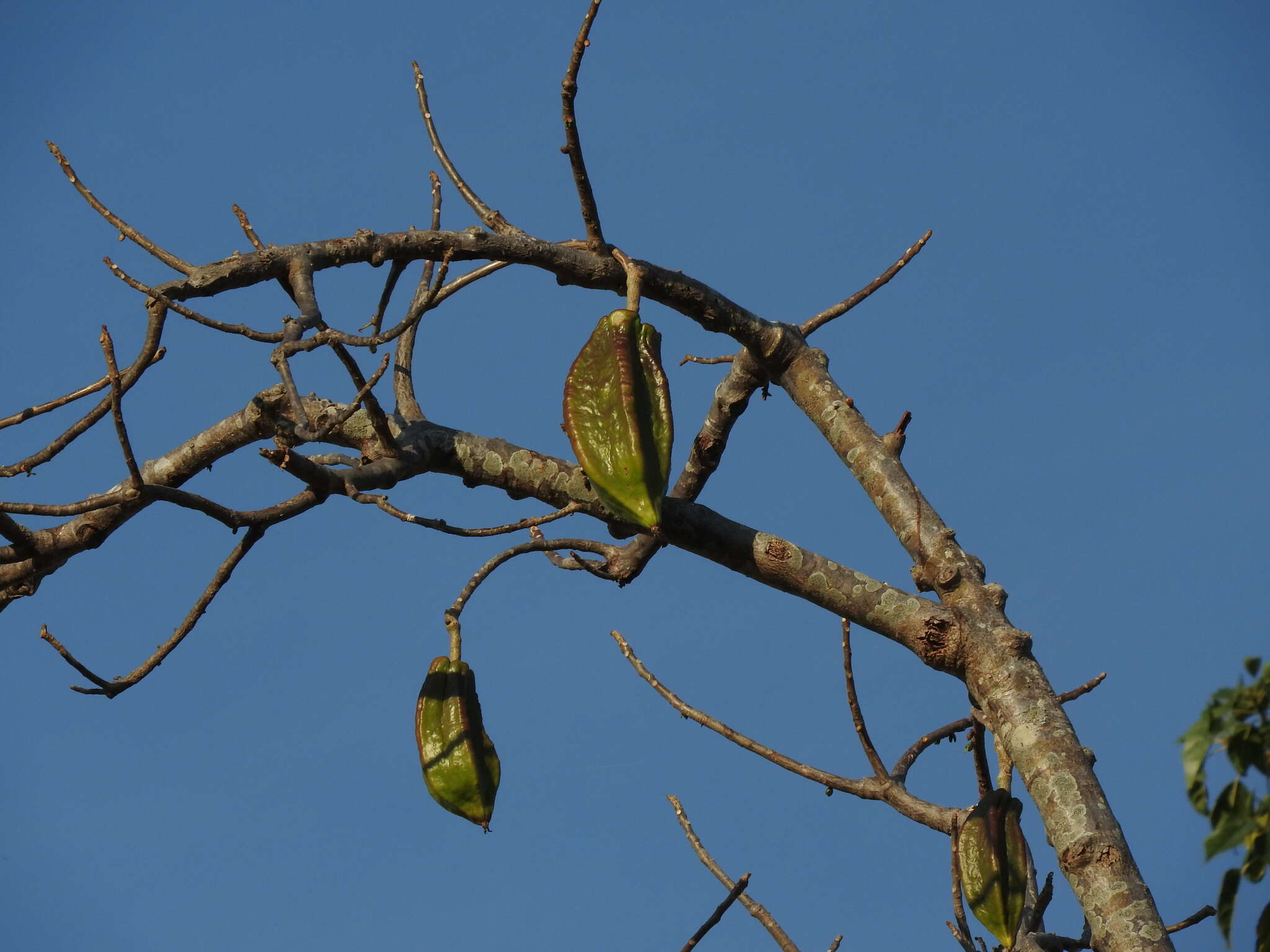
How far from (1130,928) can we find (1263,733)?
1.17 metres

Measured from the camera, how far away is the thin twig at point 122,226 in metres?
3.42

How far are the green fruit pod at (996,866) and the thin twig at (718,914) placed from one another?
29.0 inches

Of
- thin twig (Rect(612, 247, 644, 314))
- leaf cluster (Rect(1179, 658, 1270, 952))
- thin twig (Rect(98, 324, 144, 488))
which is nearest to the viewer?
leaf cluster (Rect(1179, 658, 1270, 952))

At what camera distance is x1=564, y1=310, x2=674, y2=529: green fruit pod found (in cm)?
350

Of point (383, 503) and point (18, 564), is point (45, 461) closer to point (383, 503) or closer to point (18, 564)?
point (18, 564)

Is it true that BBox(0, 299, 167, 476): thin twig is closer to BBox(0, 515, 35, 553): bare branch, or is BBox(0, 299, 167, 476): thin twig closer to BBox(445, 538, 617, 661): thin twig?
BBox(0, 515, 35, 553): bare branch

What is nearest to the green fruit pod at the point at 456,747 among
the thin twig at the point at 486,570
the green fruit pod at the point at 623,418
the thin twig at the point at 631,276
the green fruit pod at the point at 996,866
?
the thin twig at the point at 486,570

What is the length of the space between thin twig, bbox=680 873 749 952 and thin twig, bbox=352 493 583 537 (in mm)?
1514

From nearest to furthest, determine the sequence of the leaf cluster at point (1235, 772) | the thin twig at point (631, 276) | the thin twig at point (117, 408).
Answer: the leaf cluster at point (1235, 772), the thin twig at point (117, 408), the thin twig at point (631, 276)

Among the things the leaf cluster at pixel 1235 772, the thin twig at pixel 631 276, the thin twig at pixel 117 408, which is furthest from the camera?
the thin twig at pixel 631 276

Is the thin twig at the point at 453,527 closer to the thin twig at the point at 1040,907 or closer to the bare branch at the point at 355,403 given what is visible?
the bare branch at the point at 355,403

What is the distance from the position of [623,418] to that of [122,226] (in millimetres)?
Answer: 1705

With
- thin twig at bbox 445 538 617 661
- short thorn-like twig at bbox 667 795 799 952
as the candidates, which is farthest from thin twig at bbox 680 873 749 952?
thin twig at bbox 445 538 617 661

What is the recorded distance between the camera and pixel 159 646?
366 cm
